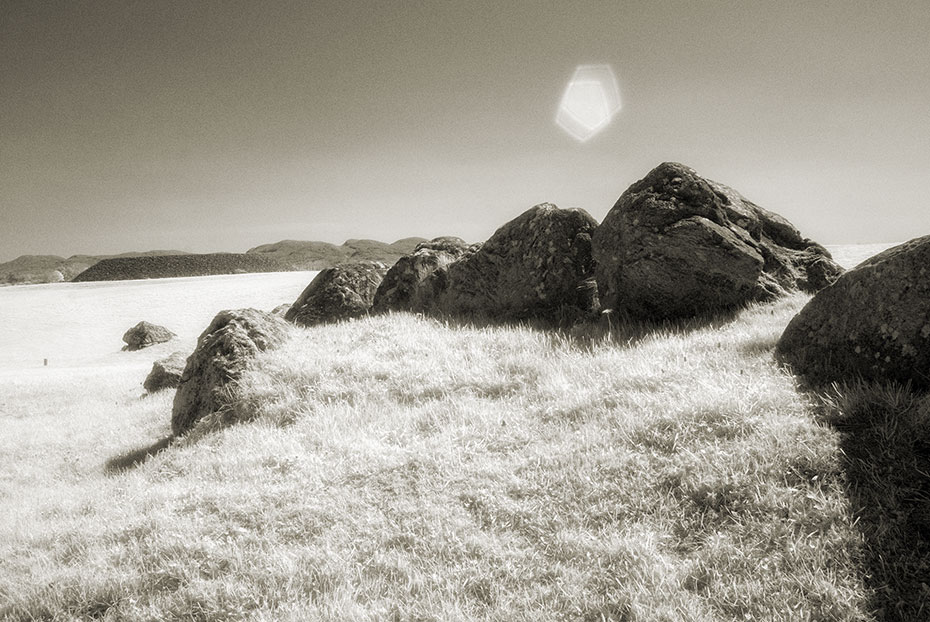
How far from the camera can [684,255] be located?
9.28 m

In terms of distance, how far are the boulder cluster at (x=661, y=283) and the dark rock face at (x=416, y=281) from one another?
4cm

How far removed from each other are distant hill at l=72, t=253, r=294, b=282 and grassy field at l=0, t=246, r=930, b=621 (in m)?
60.3

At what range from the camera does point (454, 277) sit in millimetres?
13008

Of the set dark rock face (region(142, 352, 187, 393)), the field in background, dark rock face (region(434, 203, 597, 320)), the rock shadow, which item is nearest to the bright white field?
dark rock face (region(142, 352, 187, 393))

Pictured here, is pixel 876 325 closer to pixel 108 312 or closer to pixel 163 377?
pixel 163 377

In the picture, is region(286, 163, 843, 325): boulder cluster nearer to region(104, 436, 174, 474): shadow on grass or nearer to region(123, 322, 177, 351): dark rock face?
region(104, 436, 174, 474): shadow on grass

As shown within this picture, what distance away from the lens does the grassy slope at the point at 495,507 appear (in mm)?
4090

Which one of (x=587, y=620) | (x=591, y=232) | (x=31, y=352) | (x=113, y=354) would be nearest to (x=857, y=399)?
(x=587, y=620)

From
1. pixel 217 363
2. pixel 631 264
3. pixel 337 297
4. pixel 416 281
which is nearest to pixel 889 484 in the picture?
pixel 631 264

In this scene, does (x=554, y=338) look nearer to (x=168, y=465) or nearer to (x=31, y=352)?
(x=168, y=465)

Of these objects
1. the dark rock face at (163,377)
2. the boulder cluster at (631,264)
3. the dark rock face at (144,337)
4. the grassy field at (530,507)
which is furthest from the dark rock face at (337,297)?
the dark rock face at (144,337)

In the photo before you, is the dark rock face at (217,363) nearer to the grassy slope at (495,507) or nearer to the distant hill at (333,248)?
the grassy slope at (495,507)

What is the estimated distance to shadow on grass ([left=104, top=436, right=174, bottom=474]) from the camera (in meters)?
8.91

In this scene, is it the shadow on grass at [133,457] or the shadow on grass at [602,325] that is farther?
the shadow on grass at [133,457]
